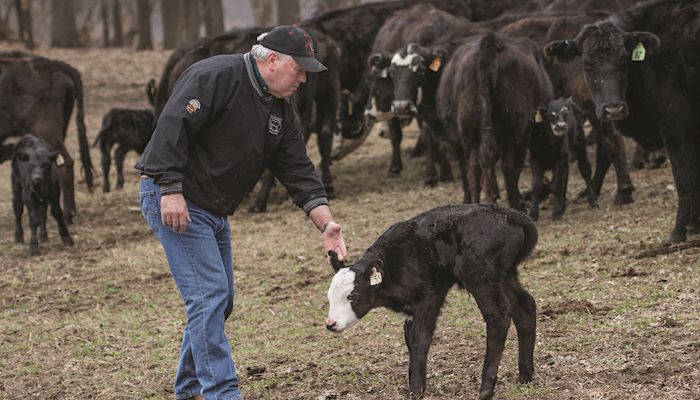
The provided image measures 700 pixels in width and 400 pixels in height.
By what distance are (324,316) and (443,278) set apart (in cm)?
249

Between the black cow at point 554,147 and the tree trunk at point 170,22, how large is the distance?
2343cm

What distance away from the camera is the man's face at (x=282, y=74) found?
5.44m

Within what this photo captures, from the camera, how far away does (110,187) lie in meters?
17.0

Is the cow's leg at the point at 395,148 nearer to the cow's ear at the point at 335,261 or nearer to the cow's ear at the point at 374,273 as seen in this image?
the cow's ear at the point at 335,261

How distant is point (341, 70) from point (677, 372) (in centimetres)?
1302

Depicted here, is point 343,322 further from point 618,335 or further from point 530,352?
point 618,335

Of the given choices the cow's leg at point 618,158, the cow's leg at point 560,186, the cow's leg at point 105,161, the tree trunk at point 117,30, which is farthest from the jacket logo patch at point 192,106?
the tree trunk at point 117,30

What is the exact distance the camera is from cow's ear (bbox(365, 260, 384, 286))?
5820 mm

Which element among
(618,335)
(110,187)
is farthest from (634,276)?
(110,187)

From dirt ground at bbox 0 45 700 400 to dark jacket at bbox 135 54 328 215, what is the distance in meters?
1.51

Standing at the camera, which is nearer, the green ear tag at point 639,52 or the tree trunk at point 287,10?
the green ear tag at point 639,52

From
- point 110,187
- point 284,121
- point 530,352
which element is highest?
point 284,121

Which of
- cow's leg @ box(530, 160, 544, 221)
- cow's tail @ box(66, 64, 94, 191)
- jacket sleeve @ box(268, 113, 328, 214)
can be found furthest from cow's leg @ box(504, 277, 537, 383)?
cow's tail @ box(66, 64, 94, 191)

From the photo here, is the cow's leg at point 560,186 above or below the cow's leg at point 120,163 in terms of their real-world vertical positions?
above
